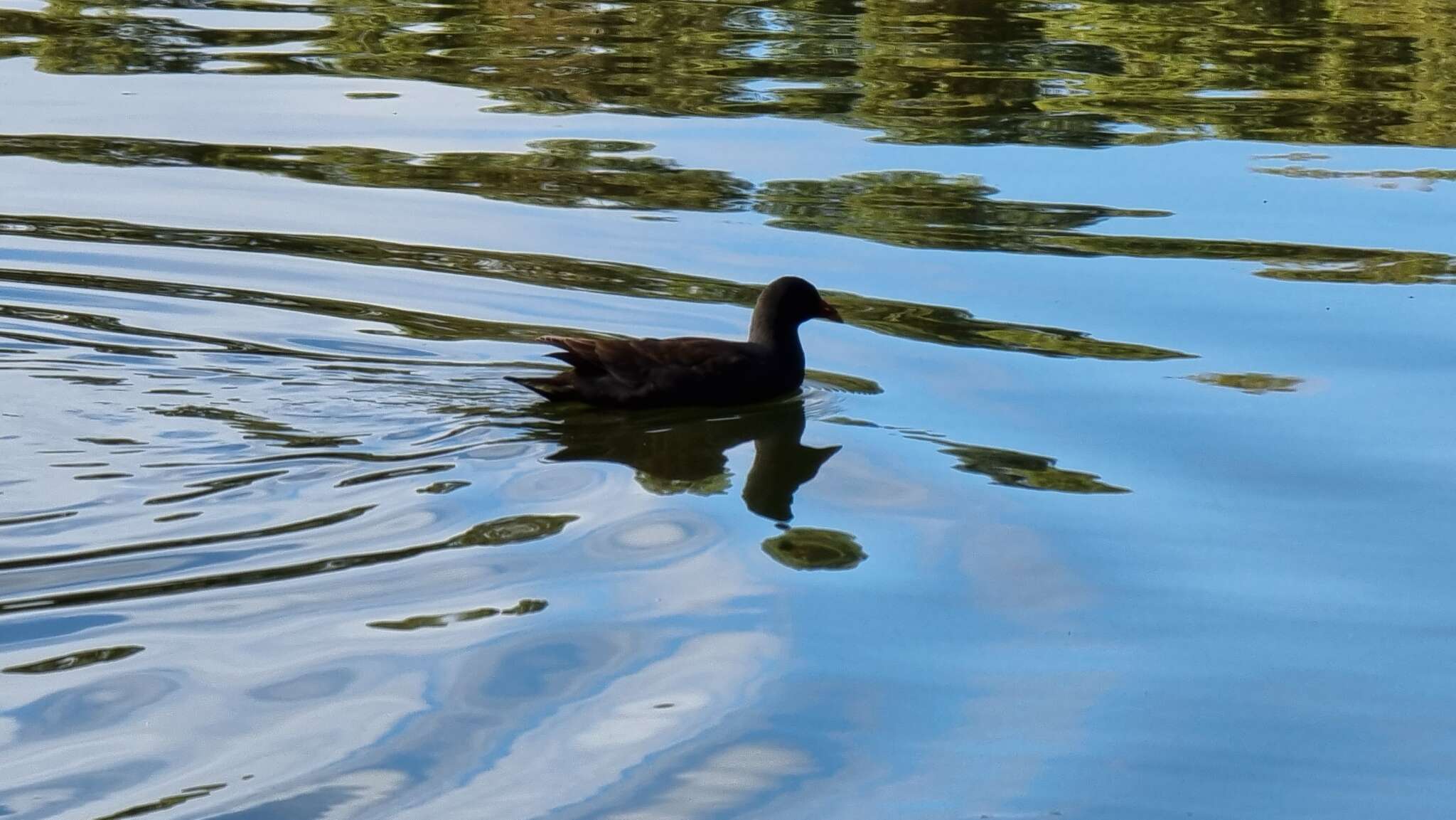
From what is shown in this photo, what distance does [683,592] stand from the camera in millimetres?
6500

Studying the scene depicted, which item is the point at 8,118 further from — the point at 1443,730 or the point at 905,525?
the point at 1443,730

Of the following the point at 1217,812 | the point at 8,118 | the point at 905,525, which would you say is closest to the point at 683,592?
the point at 905,525

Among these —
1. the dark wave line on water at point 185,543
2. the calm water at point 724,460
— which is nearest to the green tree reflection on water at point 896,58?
the calm water at point 724,460

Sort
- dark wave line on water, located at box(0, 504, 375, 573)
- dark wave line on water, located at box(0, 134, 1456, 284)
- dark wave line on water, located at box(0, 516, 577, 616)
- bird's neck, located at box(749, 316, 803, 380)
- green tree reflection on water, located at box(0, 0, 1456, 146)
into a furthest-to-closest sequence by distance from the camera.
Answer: green tree reflection on water, located at box(0, 0, 1456, 146), dark wave line on water, located at box(0, 134, 1456, 284), bird's neck, located at box(749, 316, 803, 380), dark wave line on water, located at box(0, 504, 375, 573), dark wave line on water, located at box(0, 516, 577, 616)

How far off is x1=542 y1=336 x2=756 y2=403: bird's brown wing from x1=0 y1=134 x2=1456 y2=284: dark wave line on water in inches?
114

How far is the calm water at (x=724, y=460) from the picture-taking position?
5.41 meters

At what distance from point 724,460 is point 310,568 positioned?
225cm

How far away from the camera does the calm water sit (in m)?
5.41

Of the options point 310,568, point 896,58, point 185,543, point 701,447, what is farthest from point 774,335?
point 896,58

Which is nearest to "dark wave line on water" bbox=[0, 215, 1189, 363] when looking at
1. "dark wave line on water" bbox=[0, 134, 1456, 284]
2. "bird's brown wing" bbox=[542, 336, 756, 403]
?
"bird's brown wing" bbox=[542, 336, 756, 403]

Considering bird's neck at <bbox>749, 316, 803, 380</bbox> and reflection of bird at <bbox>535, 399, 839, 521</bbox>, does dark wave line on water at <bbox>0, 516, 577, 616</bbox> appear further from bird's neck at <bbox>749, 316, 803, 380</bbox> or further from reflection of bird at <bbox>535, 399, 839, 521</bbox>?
bird's neck at <bbox>749, 316, 803, 380</bbox>

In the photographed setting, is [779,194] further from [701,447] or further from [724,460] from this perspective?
[724,460]

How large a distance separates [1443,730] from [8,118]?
1136 centimetres

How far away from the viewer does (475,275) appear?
1045cm
